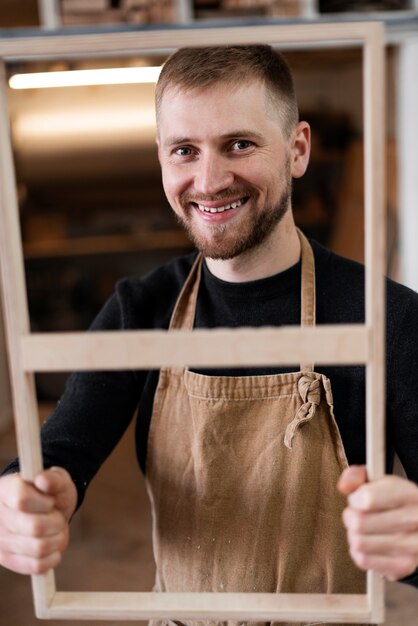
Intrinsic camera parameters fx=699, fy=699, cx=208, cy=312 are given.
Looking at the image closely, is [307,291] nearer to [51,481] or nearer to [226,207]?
[226,207]

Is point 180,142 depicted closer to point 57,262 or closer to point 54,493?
point 54,493

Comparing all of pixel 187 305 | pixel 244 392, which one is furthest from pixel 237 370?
pixel 187 305

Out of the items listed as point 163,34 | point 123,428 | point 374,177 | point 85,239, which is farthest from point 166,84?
point 85,239

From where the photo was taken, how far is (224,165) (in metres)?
1.12

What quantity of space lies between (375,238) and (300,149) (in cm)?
54

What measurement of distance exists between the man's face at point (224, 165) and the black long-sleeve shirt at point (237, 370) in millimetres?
112

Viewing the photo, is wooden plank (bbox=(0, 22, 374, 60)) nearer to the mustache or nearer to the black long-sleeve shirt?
the mustache

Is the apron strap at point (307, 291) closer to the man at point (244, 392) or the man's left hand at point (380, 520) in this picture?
the man at point (244, 392)

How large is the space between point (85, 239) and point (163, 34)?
342 centimetres

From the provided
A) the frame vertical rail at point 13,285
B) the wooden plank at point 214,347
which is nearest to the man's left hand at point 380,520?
the wooden plank at point 214,347

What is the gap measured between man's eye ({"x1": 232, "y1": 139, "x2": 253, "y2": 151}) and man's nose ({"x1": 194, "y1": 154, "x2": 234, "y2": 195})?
0.09 ft

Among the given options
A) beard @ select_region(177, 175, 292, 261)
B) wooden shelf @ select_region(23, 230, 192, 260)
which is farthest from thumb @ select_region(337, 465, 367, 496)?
wooden shelf @ select_region(23, 230, 192, 260)

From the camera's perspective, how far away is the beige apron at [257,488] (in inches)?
45.9

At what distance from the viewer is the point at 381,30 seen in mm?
747
